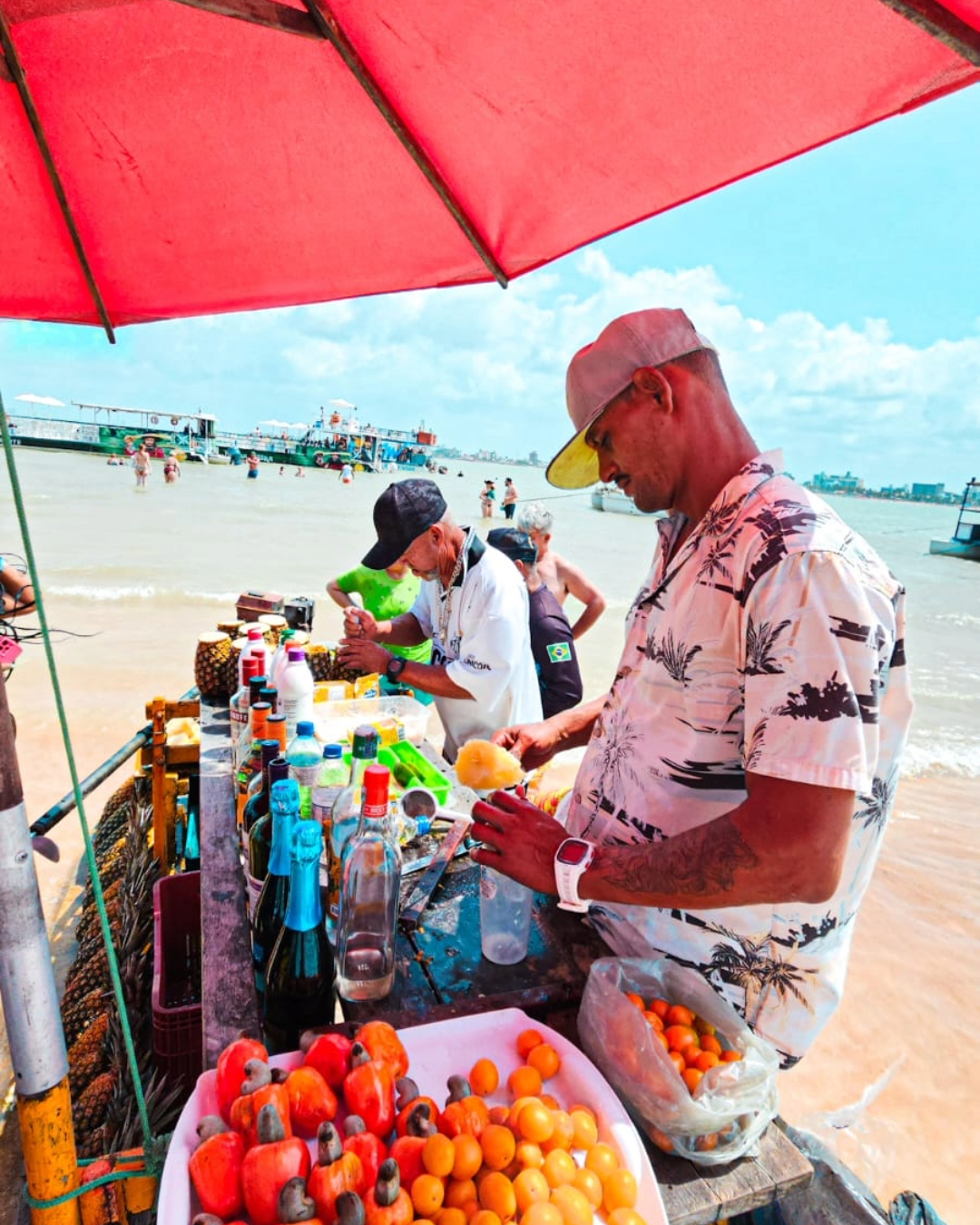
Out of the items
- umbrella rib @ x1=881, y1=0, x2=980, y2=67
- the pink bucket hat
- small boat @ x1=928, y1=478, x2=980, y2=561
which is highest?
umbrella rib @ x1=881, y1=0, x2=980, y2=67

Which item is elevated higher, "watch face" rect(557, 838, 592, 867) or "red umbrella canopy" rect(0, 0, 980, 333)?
"red umbrella canopy" rect(0, 0, 980, 333)

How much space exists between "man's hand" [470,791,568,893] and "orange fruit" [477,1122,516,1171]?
0.51 metres

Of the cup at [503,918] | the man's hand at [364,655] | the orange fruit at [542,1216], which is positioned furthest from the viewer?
the man's hand at [364,655]

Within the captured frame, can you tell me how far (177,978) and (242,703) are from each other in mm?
1250

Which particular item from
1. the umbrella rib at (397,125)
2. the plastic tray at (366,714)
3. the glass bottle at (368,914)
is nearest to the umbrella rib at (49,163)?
the umbrella rib at (397,125)

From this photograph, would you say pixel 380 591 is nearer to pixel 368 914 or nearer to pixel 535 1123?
pixel 368 914

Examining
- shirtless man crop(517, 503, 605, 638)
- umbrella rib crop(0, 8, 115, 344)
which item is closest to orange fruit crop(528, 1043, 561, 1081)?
umbrella rib crop(0, 8, 115, 344)

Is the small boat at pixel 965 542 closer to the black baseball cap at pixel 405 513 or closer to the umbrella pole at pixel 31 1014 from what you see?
the black baseball cap at pixel 405 513

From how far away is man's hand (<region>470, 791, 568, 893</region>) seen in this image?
1571mm

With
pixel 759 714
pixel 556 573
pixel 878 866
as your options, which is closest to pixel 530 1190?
pixel 759 714

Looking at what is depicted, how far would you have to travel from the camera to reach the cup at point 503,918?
1682 millimetres

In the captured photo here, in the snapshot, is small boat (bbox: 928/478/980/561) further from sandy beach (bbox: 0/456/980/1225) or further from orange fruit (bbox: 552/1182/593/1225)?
orange fruit (bbox: 552/1182/593/1225)

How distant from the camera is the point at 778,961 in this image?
161 centimetres

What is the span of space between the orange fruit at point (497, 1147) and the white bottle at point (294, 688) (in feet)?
6.10
